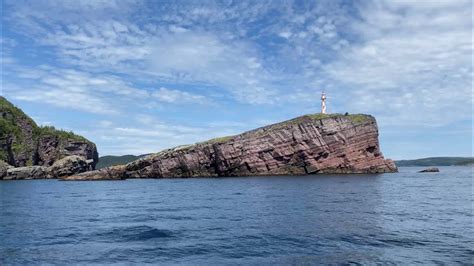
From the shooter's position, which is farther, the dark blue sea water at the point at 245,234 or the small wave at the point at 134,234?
the small wave at the point at 134,234

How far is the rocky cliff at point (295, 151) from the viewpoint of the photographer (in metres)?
142

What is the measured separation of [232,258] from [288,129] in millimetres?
119576

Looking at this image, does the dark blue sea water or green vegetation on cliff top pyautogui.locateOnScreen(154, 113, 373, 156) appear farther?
green vegetation on cliff top pyautogui.locateOnScreen(154, 113, 373, 156)

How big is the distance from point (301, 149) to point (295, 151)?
2202 mm

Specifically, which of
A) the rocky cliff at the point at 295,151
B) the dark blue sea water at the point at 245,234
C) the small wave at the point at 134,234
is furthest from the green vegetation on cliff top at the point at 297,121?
the small wave at the point at 134,234

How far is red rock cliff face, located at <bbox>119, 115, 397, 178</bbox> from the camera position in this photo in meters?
142

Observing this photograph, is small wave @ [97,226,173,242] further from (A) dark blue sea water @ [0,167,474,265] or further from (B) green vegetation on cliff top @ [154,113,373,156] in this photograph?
(B) green vegetation on cliff top @ [154,113,373,156]

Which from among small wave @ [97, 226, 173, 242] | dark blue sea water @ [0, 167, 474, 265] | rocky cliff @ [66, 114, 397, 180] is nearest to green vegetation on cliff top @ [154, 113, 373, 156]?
rocky cliff @ [66, 114, 397, 180]

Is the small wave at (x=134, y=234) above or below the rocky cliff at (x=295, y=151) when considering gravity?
below

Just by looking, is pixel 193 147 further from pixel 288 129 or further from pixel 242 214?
pixel 242 214

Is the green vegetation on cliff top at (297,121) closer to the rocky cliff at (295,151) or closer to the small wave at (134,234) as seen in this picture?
the rocky cliff at (295,151)

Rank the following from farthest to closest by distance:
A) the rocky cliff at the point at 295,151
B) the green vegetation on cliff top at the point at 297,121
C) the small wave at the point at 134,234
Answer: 1. the green vegetation on cliff top at the point at 297,121
2. the rocky cliff at the point at 295,151
3. the small wave at the point at 134,234

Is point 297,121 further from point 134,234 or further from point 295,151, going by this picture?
point 134,234

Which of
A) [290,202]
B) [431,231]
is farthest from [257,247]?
[290,202]
